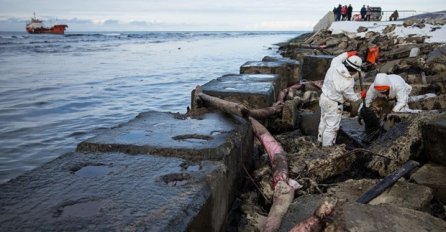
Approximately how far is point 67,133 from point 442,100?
656 cm

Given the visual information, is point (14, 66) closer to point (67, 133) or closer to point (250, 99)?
point (67, 133)

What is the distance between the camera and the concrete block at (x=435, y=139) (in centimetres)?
346

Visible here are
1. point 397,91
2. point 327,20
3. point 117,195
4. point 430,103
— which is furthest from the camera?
point 327,20

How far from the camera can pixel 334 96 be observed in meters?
5.02

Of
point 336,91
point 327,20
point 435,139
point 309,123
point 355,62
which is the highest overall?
point 327,20

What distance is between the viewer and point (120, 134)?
3.09 meters

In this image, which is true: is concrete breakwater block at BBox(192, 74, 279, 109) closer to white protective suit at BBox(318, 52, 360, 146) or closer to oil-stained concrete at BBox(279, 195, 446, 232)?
white protective suit at BBox(318, 52, 360, 146)

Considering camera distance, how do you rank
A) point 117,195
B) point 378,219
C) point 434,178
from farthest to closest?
point 434,178 → point 378,219 → point 117,195

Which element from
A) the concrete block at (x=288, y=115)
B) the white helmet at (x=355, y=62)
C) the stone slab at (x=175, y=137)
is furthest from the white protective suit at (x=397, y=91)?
the stone slab at (x=175, y=137)

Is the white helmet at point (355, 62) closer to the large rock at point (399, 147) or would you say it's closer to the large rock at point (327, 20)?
the large rock at point (399, 147)

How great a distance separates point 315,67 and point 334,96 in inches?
193

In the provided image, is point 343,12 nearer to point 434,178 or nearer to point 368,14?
point 368,14

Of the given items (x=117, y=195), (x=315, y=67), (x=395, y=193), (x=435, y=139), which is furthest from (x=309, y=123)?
(x=117, y=195)

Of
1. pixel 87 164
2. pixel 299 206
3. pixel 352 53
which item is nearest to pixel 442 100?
pixel 352 53
